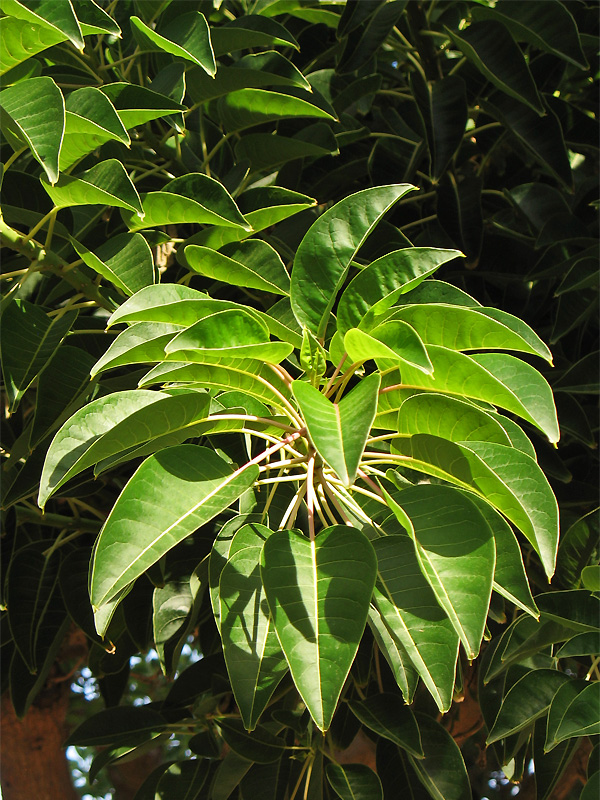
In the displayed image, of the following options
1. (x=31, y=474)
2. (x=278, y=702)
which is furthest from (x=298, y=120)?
(x=278, y=702)

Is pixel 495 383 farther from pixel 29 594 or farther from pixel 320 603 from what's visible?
pixel 29 594

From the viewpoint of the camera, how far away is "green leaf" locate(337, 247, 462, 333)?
958mm

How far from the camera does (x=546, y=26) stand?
4.81 ft

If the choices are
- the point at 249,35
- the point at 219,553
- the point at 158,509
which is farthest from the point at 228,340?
the point at 249,35

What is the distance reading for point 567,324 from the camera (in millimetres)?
1487

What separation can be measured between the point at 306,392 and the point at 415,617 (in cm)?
26

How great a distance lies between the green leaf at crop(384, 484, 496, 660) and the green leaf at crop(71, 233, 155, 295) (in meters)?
A: 0.49

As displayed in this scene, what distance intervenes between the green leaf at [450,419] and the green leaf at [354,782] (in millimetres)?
666

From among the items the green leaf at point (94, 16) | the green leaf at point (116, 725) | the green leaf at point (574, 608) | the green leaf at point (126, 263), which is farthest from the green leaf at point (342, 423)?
the green leaf at point (116, 725)

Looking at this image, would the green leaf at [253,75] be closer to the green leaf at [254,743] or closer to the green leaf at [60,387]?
the green leaf at [60,387]

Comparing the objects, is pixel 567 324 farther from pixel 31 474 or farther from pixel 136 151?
pixel 31 474

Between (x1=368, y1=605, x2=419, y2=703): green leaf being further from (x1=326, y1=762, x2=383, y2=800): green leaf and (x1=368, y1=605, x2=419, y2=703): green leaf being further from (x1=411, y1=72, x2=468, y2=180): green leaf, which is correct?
(x1=411, y1=72, x2=468, y2=180): green leaf

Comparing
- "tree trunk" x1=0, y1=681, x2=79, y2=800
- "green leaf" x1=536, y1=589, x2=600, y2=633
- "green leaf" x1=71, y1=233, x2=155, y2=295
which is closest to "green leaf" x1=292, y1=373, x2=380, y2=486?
"green leaf" x1=71, y1=233, x2=155, y2=295

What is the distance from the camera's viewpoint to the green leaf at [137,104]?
3.66 ft
